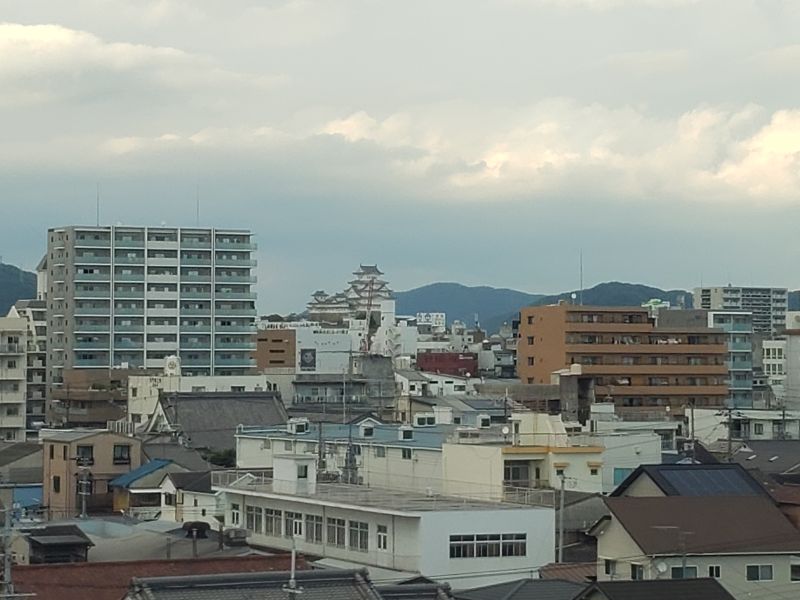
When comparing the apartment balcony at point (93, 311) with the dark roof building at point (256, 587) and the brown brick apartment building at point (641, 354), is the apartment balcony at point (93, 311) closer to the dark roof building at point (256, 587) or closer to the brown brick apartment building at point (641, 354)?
the brown brick apartment building at point (641, 354)

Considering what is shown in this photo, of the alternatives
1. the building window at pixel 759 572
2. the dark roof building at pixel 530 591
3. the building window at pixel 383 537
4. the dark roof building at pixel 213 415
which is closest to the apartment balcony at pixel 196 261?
the dark roof building at pixel 213 415

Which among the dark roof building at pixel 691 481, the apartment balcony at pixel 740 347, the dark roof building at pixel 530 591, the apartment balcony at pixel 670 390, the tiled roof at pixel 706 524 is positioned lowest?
the dark roof building at pixel 530 591

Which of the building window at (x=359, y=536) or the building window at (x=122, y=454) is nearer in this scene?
the building window at (x=359, y=536)

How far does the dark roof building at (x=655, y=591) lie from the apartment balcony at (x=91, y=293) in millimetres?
72975

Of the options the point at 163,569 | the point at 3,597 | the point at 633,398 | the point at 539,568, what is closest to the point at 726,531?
the point at 539,568

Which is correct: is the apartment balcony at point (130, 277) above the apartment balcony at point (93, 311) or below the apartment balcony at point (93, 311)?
above

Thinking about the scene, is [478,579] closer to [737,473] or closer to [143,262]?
[737,473]

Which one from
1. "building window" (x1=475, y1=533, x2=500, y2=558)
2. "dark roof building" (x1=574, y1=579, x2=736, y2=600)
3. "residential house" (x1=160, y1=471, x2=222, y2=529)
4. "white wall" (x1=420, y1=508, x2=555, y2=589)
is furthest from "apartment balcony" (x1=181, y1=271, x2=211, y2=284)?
"dark roof building" (x1=574, y1=579, x2=736, y2=600)

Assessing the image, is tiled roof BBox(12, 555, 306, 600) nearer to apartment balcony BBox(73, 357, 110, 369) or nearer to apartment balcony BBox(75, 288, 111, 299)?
apartment balcony BBox(73, 357, 110, 369)

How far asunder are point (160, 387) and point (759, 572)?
4858cm

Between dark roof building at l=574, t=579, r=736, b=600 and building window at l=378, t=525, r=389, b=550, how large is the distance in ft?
28.8

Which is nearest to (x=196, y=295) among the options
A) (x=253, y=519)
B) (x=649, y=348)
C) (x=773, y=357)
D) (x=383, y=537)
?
(x=649, y=348)

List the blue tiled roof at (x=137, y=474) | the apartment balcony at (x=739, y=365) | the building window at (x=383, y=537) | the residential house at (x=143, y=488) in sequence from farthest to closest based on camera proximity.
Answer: the apartment balcony at (x=739, y=365)
the blue tiled roof at (x=137, y=474)
the residential house at (x=143, y=488)
the building window at (x=383, y=537)

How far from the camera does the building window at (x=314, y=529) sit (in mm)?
34656
